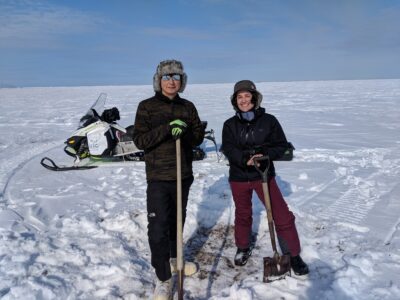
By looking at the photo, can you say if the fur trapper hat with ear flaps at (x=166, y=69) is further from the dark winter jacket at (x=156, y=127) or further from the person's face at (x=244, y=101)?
the person's face at (x=244, y=101)

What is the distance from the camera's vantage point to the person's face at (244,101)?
3.28 m

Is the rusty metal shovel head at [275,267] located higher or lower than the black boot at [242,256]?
higher

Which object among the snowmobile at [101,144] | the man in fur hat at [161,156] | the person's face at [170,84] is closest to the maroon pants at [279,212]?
the man in fur hat at [161,156]

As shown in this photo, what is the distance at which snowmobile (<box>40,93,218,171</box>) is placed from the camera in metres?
7.52

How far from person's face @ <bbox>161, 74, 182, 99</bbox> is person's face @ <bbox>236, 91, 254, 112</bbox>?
0.56m

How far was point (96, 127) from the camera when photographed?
24.9 ft

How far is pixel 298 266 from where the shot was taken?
3.31m

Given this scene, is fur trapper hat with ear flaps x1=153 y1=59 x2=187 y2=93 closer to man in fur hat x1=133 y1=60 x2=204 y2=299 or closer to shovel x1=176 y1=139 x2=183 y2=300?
man in fur hat x1=133 y1=60 x2=204 y2=299

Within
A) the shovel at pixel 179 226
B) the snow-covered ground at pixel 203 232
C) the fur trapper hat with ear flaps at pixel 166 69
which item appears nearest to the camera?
the shovel at pixel 179 226

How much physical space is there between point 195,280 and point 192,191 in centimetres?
240

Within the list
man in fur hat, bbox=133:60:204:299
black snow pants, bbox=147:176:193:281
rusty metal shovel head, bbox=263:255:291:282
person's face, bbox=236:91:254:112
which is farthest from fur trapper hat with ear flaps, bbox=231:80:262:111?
rusty metal shovel head, bbox=263:255:291:282

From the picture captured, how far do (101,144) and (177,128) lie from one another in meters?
4.99

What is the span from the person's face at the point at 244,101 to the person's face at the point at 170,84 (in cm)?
56

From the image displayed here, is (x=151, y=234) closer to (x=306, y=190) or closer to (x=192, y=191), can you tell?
(x=192, y=191)
